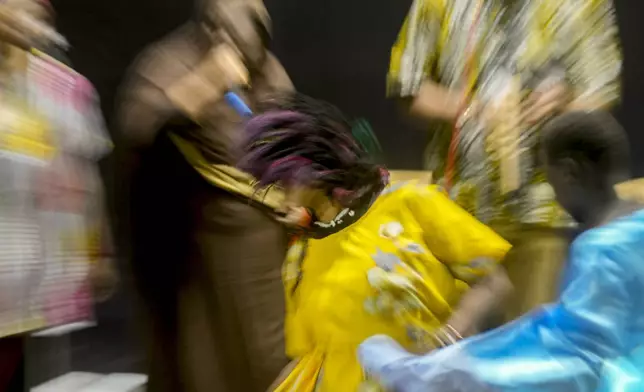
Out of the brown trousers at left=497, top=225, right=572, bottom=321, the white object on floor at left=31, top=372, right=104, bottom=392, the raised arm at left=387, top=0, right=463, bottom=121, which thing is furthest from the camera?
the white object on floor at left=31, top=372, right=104, bottom=392

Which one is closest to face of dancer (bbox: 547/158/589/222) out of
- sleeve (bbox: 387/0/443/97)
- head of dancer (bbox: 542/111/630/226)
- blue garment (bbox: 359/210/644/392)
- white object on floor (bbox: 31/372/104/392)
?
head of dancer (bbox: 542/111/630/226)

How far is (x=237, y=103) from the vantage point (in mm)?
1300

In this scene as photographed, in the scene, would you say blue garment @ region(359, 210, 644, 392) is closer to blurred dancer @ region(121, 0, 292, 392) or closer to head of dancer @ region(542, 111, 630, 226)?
head of dancer @ region(542, 111, 630, 226)

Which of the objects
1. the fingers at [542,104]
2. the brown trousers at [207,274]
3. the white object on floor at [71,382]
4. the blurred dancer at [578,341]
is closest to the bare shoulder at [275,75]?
the brown trousers at [207,274]

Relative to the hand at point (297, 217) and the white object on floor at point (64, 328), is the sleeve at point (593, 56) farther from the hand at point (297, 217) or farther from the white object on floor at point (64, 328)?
the white object on floor at point (64, 328)

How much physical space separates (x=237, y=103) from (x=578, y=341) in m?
0.76

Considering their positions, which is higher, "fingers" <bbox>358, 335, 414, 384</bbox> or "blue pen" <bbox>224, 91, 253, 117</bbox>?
"blue pen" <bbox>224, 91, 253, 117</bbox>

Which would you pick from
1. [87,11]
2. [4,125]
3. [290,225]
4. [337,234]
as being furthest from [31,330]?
[87,11]

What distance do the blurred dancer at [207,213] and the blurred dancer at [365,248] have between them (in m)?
0.28

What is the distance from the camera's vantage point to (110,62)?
5.77 feet

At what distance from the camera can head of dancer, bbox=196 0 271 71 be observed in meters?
1.33

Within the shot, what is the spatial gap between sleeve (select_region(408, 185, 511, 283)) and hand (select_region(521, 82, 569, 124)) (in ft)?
0.82

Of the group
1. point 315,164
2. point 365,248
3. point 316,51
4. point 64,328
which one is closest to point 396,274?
point 365,248

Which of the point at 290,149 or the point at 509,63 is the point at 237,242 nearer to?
the point at 290,149
